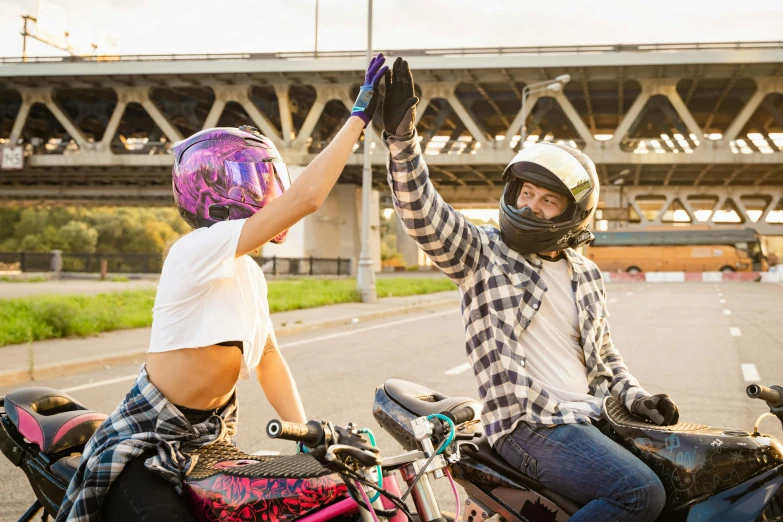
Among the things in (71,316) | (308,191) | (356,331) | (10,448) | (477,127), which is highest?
(477,127)

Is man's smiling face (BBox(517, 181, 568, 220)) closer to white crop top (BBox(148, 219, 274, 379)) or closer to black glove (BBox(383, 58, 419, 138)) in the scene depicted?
black glove (BBox(383, 58, 419, 138))

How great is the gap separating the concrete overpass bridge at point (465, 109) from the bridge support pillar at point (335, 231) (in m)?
0.32

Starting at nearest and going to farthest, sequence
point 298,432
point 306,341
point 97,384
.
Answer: point 298,432 → point 97,384 → point 306,341

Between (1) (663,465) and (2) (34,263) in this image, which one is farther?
(2) (34,263)

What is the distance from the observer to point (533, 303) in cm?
283

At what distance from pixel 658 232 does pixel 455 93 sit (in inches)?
716

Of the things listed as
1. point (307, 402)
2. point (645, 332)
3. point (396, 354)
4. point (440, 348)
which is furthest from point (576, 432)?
point (645, 332)

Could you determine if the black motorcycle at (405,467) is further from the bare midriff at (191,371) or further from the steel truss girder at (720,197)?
the steel truss girder at (720,197)

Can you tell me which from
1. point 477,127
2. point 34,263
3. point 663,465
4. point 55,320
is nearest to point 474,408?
point 663,465

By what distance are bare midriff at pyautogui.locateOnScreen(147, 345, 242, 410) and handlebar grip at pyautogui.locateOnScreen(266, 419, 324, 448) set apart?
0.86 m

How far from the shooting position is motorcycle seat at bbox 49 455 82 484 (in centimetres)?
270

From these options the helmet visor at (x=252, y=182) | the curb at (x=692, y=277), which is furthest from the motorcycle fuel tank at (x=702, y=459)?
the curb at (x=692, y=277)

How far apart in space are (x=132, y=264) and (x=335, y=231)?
48.4 ft

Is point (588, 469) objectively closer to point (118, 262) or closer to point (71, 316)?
point (71, 316)
